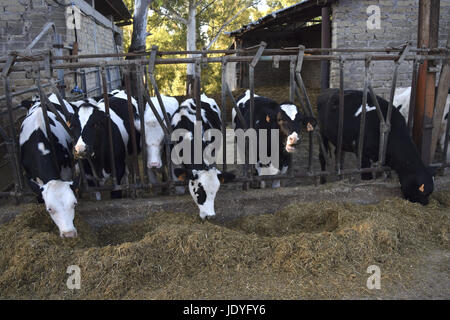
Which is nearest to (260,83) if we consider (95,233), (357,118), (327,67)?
(327,67)

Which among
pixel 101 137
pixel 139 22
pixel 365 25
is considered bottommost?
pixel 101 137

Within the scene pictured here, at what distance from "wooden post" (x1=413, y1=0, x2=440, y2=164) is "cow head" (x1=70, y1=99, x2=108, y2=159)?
4.42 metres

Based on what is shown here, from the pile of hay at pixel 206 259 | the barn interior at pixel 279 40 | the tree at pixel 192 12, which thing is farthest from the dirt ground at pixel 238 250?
the tree at pixel 192 12

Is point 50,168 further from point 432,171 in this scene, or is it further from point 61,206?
point 432,171

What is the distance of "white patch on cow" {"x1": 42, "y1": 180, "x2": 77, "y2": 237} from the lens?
3949mm

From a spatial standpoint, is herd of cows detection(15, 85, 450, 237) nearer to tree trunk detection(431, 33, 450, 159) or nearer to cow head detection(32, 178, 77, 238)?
cow head detection(32, 178, 77, 238)

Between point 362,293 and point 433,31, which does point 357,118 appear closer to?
point 433,31

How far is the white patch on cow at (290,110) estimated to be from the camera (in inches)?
205

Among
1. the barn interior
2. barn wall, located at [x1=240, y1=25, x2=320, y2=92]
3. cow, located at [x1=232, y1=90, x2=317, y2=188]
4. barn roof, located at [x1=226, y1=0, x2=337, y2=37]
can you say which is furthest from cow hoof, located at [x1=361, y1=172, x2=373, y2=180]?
barn wall, located at [x1=240, y1=25, x2=320, y2=92]

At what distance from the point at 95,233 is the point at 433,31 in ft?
17.2

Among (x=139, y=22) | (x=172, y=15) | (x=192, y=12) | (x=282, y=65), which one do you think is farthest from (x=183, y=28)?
(x=139, y=22)

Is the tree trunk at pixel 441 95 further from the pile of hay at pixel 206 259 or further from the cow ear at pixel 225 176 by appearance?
the cow ear at pixel 225 176

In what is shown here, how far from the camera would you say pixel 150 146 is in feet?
16.9

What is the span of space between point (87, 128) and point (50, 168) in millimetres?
624
